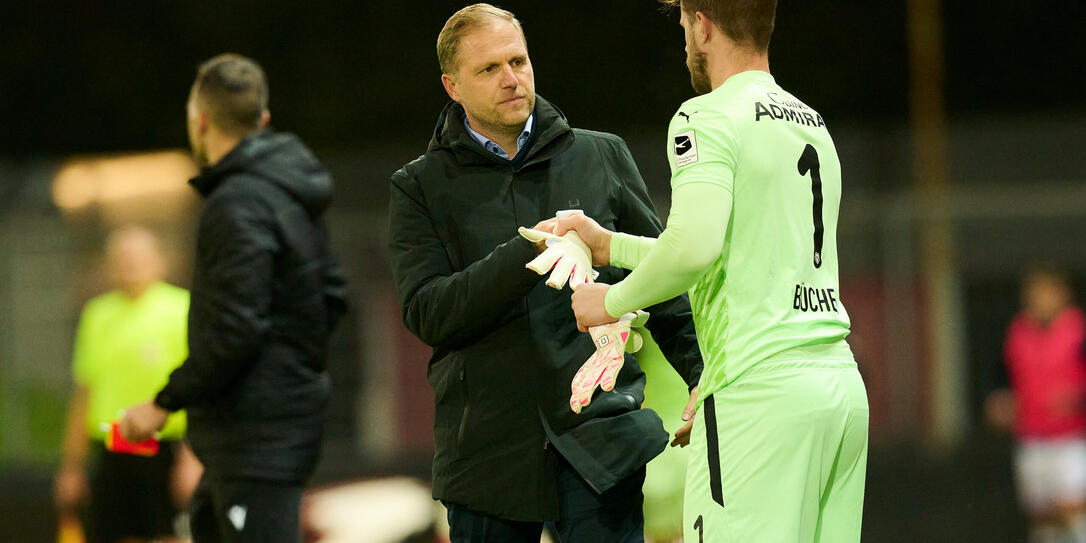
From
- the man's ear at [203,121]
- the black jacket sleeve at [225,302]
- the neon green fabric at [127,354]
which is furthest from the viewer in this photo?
the neon green fabric at [127,354]

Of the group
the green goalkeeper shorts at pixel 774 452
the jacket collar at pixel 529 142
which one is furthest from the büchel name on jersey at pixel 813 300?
the jacket collar at pixel 529 142

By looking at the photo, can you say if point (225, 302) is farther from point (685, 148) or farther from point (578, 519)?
point (685, 148)

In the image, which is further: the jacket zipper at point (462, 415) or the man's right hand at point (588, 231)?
the jacket zipper at point (462, 415)

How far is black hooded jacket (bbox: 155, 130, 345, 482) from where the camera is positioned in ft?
12.4

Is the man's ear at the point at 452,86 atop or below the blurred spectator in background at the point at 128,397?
atop

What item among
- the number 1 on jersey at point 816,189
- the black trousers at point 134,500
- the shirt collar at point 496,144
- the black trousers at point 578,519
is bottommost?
the black trousers at point 134,500

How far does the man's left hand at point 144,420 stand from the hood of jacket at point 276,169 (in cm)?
68

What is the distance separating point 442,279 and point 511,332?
0.21m

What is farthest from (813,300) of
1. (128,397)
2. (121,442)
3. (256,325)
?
→ (128,397)

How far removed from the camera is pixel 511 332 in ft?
9.89

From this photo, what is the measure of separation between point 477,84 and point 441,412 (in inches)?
31.1

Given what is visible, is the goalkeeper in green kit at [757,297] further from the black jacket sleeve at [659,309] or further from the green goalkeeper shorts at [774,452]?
the black jacket sleeve at [659,309]

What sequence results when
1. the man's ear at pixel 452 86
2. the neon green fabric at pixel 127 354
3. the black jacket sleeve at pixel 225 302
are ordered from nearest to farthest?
the man's ear at pixel 452 86
the black jacket sleeve at pixel 225 302
the neon green fabric at pixel 127 354

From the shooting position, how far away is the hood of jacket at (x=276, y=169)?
3.97 meters
